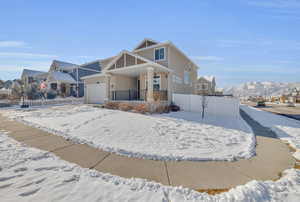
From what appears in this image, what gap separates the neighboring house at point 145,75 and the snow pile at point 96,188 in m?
7.48

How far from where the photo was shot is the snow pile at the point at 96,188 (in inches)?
81.0

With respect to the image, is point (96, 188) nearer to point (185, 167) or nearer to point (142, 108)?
point (185, 167)

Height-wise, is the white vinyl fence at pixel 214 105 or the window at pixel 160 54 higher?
the window at pixel 160 54

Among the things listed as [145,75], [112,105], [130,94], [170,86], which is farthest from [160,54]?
[112,105]

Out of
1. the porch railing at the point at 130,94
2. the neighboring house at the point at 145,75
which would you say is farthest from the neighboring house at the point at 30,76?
the porch railing at the point at 130,94

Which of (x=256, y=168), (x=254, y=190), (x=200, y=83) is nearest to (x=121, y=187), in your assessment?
(x=254, y=190)

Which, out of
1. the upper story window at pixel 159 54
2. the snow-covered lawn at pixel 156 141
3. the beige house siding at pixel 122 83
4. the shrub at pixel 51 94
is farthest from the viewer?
the shrub at pixel 51 94

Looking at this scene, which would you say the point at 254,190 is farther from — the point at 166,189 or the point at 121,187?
the point at 121,187

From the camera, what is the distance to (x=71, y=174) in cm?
262

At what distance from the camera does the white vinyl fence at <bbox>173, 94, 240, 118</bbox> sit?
962 cm

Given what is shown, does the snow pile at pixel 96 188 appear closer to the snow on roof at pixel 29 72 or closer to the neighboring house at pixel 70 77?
the neighboring house at pixel 70 77

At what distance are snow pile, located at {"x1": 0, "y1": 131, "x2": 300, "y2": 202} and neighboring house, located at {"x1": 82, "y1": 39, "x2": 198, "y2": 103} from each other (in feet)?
24.5

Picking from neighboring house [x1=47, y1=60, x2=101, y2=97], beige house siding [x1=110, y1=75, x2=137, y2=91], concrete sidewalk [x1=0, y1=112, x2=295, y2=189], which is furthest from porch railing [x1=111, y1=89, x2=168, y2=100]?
neighboring house [x1=47, y1=60, x2=101, y2=97]

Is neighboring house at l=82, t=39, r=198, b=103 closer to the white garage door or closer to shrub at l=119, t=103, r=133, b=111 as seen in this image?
the white garage door
